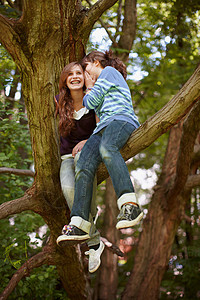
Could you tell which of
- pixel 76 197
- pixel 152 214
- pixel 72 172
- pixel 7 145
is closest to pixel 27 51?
pixel 72 172

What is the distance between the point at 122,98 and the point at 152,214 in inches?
123

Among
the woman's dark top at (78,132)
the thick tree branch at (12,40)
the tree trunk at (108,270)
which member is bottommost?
the tree trunk at (108,270)

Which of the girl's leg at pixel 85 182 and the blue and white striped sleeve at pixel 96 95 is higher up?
the blue and white striped sleeve at pixel 96 95

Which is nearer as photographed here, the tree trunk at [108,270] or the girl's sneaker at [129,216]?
the girl's sneaker at [129,216]

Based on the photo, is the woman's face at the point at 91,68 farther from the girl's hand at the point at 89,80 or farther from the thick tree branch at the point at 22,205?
the thick tree branch at the point at 22,205

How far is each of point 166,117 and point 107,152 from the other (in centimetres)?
49

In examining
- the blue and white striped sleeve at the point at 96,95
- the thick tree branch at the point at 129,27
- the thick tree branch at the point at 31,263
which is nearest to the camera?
the blue and white striped sleeve at the point at 96,95

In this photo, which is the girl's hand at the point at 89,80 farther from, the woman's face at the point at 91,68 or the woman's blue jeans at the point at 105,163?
the woman's blue jeans at the point at 105,163

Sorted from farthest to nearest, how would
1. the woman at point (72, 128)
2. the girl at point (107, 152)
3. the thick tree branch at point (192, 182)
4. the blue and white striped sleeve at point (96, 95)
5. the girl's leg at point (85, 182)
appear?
the thick tree branch at point (192, 182), the woman at point (72, 128), the blue and white striped sleeve at point (96, 95), the girl's leg at point (85, 182), the girl at point (107, 152)

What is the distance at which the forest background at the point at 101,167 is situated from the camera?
2971 millimetres

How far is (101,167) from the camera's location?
9.41 feet

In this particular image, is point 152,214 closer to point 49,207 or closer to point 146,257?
point 146,257

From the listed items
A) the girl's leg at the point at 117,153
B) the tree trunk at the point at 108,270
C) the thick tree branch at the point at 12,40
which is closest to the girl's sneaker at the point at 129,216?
the girl's leg at the point at 117,153

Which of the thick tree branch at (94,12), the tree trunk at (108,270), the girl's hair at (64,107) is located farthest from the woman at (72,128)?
the tree trunk at (108,270)
